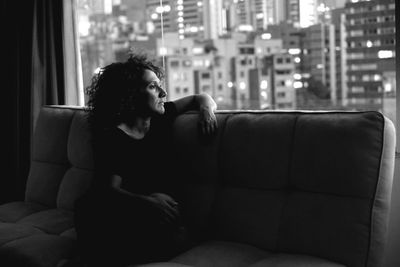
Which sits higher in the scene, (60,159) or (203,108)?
(203,108)

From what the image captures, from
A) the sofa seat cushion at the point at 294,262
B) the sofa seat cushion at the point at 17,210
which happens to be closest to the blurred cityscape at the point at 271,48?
the sofa seat cushion at the point at 294,262

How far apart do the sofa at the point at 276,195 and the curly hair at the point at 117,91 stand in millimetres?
241

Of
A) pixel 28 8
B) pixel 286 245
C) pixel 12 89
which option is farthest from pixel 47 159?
pixel 286 245

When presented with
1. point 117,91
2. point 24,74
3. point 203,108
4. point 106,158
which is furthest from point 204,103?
point 24,74

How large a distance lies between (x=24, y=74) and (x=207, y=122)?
5.75 feet

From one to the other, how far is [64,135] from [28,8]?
1.04 meters

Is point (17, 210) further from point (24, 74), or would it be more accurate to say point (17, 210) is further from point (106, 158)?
point (24, 74)

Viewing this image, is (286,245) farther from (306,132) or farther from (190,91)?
(190,91)

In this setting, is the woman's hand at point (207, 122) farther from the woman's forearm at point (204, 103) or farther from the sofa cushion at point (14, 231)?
the sofa cushion at point (14, 231)

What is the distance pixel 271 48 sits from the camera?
104 inches

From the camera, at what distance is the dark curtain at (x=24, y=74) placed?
3305 millimetres

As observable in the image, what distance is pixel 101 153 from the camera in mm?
2035

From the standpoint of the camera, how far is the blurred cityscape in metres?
2.34

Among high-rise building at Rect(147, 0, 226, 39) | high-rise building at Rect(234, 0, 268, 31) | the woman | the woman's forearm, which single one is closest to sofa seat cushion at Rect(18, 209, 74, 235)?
the woman
